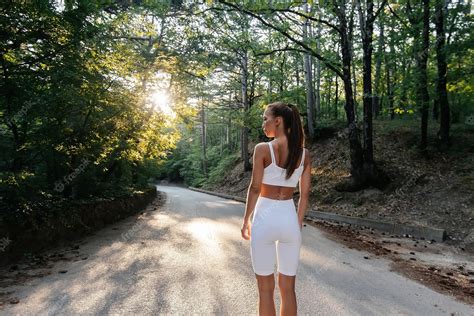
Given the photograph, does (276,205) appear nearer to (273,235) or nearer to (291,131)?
(273,235)

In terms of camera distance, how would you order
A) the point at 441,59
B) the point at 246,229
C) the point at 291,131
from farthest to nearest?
the point at 441,59
the point at 246,229
the point at 291,131

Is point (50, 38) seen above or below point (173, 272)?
above

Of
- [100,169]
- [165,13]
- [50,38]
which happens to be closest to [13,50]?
[50,38]

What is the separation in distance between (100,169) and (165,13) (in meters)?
7.79

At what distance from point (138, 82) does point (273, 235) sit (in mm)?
11588

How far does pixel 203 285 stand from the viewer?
4.75 metres

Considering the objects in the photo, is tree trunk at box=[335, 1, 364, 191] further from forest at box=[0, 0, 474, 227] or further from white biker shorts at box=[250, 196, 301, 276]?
white biker shorts at box=[250, 196, 301, 276]

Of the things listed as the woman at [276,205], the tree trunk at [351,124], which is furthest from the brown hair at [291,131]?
the tree trunk at [351,124]

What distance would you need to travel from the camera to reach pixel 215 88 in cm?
2953

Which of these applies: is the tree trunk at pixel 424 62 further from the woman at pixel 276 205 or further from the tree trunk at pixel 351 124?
the woman at pixel 276 205

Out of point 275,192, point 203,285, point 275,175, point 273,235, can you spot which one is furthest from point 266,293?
point 203,285

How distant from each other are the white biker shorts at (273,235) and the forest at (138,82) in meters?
4.89

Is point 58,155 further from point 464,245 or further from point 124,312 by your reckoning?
point 464,245

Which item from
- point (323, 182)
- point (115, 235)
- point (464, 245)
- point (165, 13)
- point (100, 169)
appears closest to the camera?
point (464, 245)
